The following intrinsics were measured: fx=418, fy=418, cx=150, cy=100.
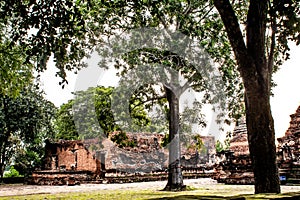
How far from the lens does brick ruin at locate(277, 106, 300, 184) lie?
55.7 ft

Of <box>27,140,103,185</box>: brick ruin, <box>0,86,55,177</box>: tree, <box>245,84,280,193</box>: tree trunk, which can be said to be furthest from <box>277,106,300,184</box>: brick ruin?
<box>0,86,55,177</box>: tree

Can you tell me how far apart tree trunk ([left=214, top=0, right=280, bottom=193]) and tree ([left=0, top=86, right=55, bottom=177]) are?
22.8 metres

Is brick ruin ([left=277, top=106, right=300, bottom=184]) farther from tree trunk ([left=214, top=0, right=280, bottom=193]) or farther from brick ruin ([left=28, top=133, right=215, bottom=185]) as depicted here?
tree trunk ([left=214, top=0, right=280, bottom=193])

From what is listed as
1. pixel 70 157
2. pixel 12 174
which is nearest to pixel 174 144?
pixel 70 157

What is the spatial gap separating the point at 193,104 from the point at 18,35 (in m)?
13.0

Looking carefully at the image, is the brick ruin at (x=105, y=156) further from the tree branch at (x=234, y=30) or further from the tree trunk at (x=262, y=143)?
the tree branch at (x=234, y=30)

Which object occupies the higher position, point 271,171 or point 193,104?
point 193,104

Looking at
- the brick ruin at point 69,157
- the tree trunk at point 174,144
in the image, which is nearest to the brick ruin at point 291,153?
the tree trunk at point 174,144

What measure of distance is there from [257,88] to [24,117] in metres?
24.5

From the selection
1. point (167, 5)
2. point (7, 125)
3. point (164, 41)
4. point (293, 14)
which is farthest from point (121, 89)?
point (7, 125)

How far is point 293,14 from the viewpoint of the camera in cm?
608

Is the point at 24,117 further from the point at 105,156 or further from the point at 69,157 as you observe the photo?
the point at 105,156

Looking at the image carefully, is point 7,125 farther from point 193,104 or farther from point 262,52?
point 262,52

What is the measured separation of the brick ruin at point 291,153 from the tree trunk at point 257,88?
11118mm
